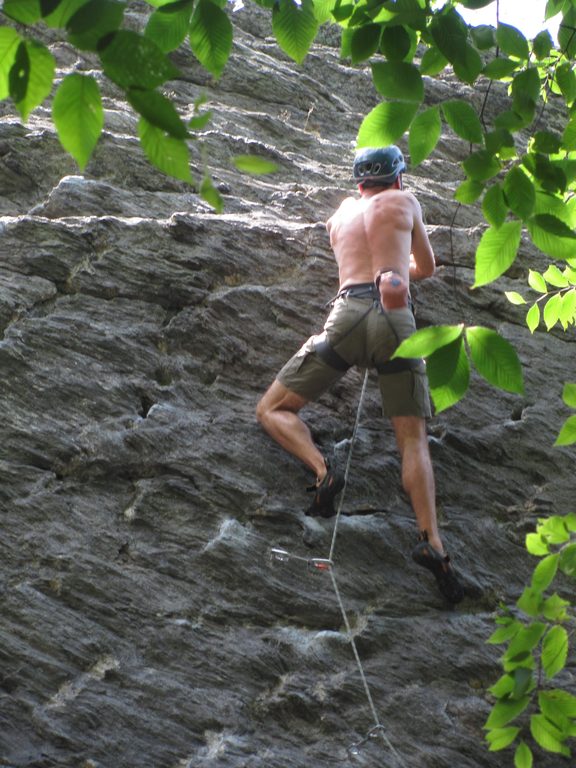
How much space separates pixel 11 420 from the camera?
6.11 m

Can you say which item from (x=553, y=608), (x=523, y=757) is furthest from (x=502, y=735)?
(x=553, y=608)

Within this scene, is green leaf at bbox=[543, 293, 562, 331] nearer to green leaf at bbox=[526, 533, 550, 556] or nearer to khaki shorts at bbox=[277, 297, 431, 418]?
khaki shorts at bbox=[277, 297, 431, 418]

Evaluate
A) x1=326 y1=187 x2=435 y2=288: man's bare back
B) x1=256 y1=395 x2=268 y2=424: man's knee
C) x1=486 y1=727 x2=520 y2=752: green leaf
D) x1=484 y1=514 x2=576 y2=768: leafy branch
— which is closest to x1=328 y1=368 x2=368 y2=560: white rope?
x1=256 y1=395 x2=268 y2=424: man's knee

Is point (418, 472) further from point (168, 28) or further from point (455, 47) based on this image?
point (168, 28)

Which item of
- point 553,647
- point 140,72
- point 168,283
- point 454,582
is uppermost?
A: point 140,72

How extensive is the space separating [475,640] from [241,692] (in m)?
1.41

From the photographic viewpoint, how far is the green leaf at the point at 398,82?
122 inches

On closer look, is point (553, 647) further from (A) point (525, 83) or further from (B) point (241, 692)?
(B) point (241, 692)

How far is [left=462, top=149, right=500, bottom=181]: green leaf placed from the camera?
321cm

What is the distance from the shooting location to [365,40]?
336 cm

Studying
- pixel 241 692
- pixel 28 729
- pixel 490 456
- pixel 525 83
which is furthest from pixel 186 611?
pixel 525 83

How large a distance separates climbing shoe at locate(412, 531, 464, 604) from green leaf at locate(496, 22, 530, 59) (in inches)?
119

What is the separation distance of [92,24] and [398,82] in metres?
1.19

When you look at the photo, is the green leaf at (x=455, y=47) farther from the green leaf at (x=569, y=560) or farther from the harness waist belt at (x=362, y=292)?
the harness waist belt at (x=362, y=292)
